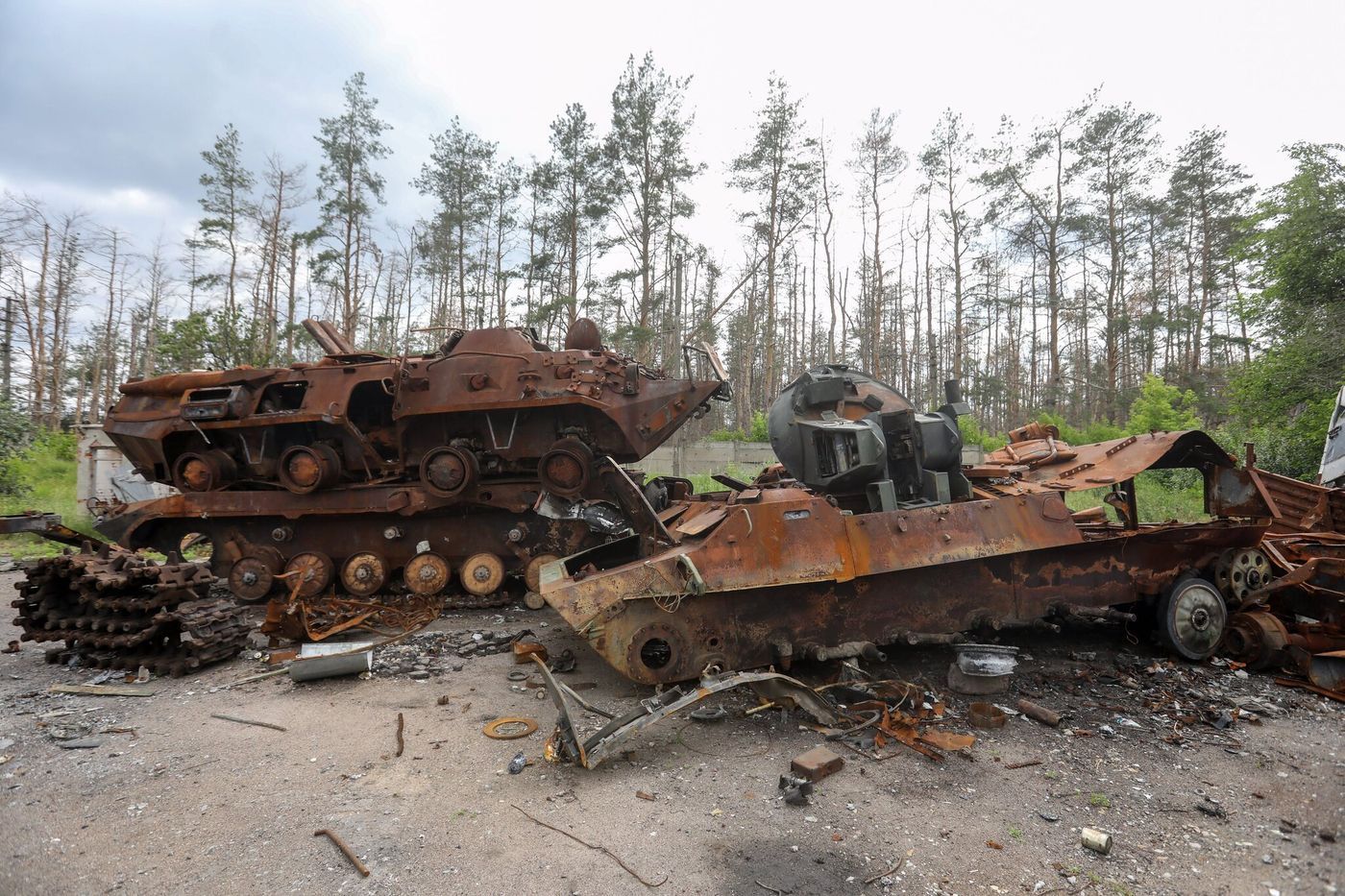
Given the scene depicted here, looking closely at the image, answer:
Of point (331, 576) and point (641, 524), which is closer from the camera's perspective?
point (641, 524)

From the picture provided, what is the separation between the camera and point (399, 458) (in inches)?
322

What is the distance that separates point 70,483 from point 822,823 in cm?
2537

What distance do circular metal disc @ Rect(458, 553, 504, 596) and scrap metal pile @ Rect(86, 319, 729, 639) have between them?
1 cm

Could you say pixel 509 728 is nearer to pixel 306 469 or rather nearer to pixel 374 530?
pixel 374 530

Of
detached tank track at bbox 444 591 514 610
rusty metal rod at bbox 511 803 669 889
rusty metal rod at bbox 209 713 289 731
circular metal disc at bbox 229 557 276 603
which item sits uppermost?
circular metal disc at bbox 229 557 276 603

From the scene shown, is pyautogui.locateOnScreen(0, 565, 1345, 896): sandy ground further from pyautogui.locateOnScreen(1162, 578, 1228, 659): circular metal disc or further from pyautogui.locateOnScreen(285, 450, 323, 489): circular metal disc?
pyautogui.locateOnScreen(285, 450, 323, 489): circular metal disc

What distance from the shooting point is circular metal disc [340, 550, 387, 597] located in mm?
7855

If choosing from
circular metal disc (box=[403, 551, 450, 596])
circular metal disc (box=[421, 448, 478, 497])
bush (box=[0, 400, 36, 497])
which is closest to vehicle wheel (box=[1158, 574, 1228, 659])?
circular metal disc (box=[421, 448, 478, 497])

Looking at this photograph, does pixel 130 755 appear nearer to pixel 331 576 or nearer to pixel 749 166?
pixel 331 576

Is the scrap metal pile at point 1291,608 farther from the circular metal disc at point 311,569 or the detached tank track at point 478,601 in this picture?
the circular metal disc at point 311,569

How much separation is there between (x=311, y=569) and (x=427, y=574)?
1330 millimetres

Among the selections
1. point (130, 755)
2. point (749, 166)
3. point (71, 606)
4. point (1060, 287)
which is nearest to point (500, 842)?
point (130, 755)

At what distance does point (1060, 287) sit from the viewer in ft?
90.0

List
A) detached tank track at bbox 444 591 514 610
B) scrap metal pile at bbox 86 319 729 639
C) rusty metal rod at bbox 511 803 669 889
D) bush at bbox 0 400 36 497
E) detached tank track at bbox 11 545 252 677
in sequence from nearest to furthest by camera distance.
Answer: rusty metal rod at bbox 511 803 669 889, detached tank track at bbox 11 545 252 677, scrap metal pile at bbox 86 319 729 639, detached tank track at bbox 444 591 514 610, bush at bbox 0 400 36 497
